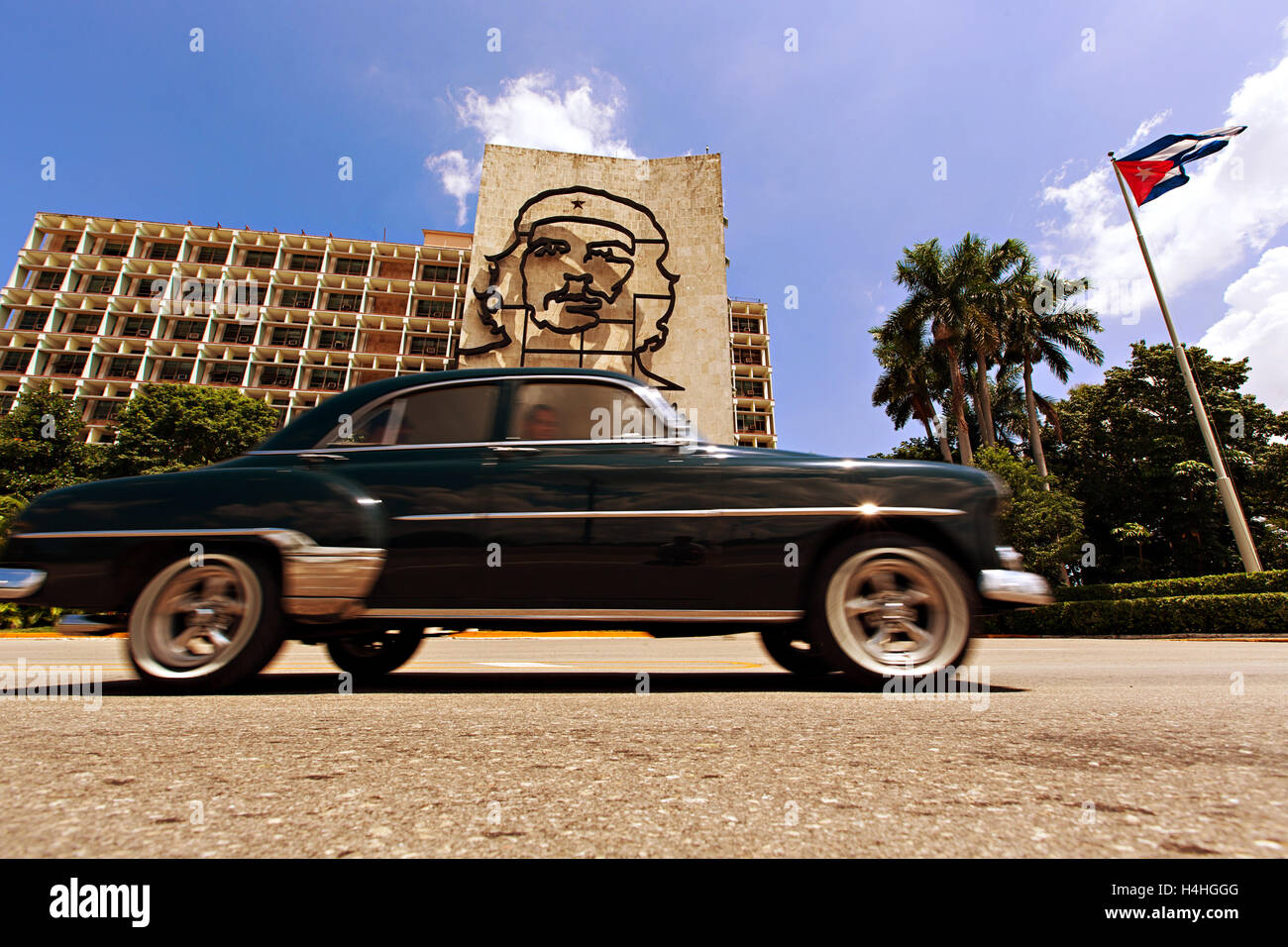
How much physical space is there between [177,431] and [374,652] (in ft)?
142

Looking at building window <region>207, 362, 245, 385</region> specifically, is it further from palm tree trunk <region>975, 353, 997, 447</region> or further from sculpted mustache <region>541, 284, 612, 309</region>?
palm tree trunk <region>975, 353, 997, 447</region>

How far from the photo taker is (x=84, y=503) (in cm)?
308

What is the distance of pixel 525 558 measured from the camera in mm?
3051

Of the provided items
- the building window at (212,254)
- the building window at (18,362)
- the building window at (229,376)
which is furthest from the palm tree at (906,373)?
the building window at (18,362)

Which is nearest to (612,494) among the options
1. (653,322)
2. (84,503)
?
(84,503)

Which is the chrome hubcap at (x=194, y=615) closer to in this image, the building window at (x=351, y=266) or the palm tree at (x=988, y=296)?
the palm tree at (x=988, y=296)

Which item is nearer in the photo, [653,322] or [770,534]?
[770,534]

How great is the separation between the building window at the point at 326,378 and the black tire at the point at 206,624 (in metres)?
62.4

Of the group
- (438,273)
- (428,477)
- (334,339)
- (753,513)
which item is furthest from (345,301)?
(753,513)

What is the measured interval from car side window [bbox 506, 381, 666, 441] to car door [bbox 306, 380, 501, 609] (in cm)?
17

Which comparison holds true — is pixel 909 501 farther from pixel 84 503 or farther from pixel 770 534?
pixel 84 503

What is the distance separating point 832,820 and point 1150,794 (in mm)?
624

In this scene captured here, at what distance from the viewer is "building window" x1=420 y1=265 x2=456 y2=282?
66.6 m
